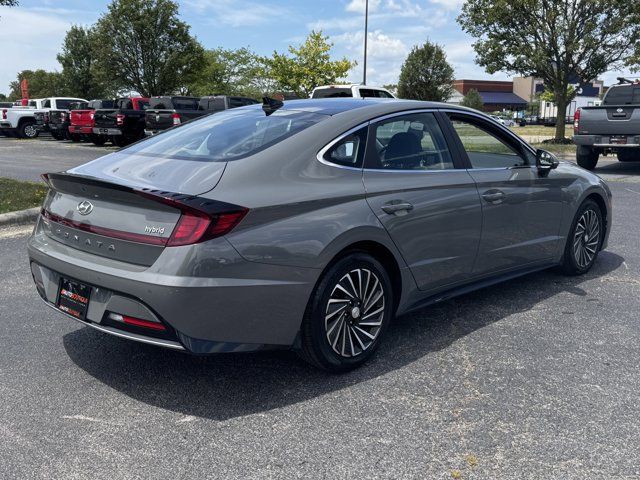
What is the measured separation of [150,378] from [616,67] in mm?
24825

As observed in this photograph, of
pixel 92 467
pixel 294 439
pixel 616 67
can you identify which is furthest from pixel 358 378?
pixel 616 67

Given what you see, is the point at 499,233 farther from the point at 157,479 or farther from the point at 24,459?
the point at 24,459

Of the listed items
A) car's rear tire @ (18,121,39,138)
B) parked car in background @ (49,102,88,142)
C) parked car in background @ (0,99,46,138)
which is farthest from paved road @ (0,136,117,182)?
car's rear tire @ (18,121,39,138)

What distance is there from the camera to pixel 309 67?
38969 mm

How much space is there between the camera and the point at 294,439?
9.52ft

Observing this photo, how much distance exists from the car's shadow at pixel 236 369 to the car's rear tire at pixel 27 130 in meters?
28.8

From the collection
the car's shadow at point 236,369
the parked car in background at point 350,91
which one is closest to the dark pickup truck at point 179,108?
the parked car in background at point 350,91

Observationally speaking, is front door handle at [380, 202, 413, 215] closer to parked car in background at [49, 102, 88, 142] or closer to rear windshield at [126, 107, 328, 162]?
rear windshield at [126, 107, 328, 162]

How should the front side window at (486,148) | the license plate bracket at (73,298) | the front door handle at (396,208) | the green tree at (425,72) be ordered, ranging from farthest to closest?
the green tree at (425,72) < the front side window at (486,148) < the front door handle at (396,208) < the license plate bracket at (73,298)

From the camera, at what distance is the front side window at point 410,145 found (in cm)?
386

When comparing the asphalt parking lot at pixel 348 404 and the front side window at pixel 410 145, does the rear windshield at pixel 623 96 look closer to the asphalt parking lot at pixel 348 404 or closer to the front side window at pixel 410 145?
the asphalt parking lot at pixel 348 404

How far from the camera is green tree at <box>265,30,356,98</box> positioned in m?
38.8

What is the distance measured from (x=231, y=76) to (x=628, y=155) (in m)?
40.3

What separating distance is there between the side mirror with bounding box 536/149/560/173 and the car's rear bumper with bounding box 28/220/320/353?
2.57m
